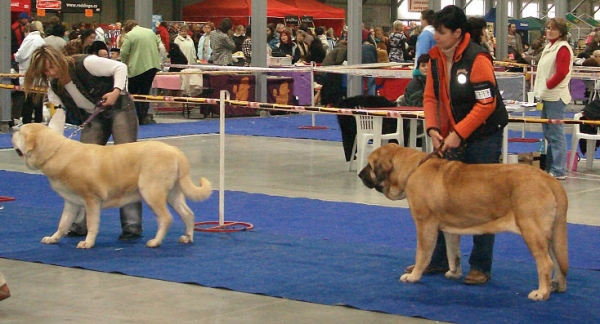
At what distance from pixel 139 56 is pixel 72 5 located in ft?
40.7

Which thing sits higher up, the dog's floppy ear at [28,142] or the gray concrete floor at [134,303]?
the dog's floppy ear at [28,142]

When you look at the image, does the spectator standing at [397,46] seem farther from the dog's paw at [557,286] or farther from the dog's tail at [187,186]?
the dog's paw at [557,286]

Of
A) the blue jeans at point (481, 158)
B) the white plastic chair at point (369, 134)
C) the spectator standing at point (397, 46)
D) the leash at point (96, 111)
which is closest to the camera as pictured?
the blue jeans at point (481, 158)

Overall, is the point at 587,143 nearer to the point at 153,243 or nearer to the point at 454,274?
the point at 454,274

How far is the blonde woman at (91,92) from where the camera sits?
6.31 m

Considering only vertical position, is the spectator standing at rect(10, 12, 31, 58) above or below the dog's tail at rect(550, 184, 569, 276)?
above

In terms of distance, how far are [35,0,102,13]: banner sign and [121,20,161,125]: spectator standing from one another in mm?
10056

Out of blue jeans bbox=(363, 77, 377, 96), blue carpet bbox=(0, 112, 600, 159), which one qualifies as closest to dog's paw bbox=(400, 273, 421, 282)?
blue carpet bbox=(0, 112, 600, 159)

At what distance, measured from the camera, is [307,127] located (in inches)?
592

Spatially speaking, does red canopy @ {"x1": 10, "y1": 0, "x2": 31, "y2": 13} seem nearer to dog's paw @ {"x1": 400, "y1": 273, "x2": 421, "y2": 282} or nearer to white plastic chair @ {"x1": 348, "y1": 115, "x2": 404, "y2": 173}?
white plastic chair @ {"x1": 348, "y1": 115, "x2": 404, "y2": 173}

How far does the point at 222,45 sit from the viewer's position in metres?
17.8

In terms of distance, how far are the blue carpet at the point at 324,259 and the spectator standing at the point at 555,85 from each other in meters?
2.62

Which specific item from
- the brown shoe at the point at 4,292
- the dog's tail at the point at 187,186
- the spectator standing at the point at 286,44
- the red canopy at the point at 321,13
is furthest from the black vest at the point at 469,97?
the red canopy at the point at 321,13

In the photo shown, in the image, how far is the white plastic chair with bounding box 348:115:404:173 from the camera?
384 inches
